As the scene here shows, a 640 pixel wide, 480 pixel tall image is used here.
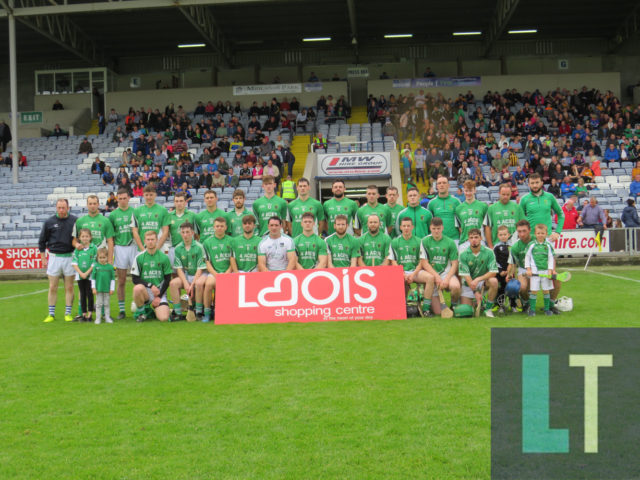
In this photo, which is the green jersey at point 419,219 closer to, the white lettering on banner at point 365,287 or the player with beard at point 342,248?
the player with beard at point 342,248

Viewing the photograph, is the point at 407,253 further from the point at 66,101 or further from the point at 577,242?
the point at 66,101

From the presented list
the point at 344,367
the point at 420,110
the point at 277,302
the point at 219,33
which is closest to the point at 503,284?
the point at 277,302

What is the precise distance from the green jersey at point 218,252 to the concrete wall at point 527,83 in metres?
24.3

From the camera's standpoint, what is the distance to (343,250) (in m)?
10.4

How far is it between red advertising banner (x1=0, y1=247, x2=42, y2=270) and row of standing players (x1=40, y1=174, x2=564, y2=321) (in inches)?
399

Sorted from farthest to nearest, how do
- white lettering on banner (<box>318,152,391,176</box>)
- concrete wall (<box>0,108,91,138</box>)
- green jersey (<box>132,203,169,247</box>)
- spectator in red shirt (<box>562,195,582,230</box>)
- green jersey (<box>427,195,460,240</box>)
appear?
concrete wall (<box>0,108,91,138</box>) < white lettering on banner (<box>318,152,391,176</box>) < spectator in red shirt (<box>562,195,582,230</box>) < green jersey (<box>427,195,460,240</box>) < green jersey (<box>132,203,169,247</box>)

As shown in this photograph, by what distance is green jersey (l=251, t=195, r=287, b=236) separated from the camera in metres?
11.3

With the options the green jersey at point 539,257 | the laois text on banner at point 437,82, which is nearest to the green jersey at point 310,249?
the green jersey at point 539,257

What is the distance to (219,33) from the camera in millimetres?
34406

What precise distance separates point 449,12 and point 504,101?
4972 mm

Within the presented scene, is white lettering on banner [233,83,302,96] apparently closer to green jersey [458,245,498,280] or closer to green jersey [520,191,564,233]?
green jersey [520,191,564,233]

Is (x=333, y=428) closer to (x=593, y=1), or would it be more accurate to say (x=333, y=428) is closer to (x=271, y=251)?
(x=271, y=251)

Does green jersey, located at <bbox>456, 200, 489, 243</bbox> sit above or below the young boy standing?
above

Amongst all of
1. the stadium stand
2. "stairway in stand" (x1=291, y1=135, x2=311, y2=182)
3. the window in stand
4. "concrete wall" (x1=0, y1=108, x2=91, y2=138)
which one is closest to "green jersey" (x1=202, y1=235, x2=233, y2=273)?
the stadium stand
